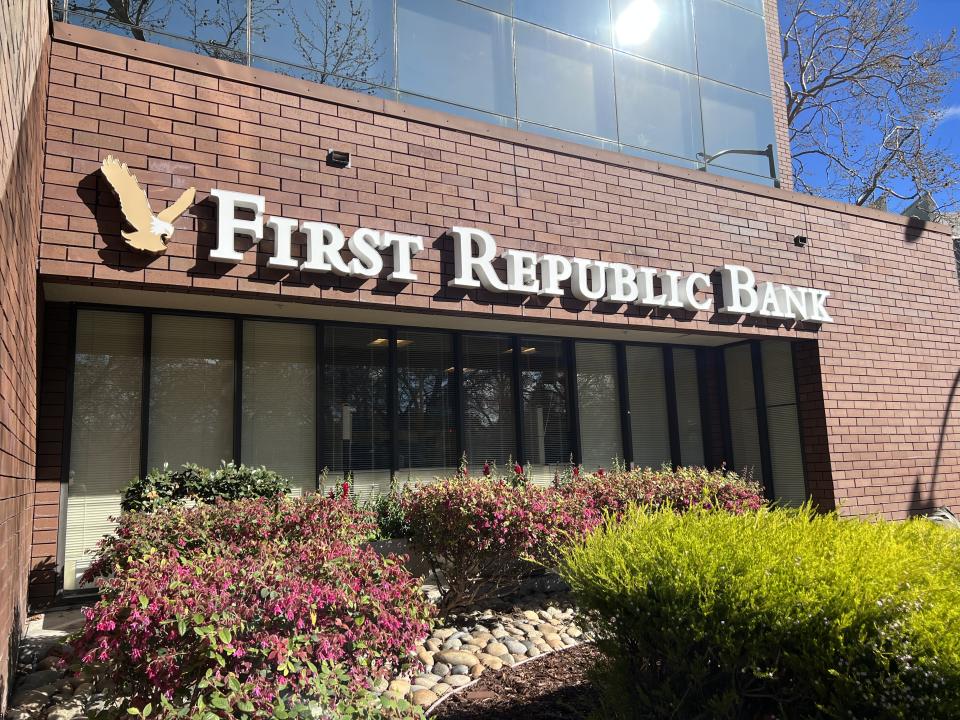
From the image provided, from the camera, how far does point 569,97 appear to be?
9398 mm

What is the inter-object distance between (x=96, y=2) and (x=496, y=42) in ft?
14.7

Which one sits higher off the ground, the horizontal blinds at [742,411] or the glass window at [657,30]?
the glass window at [657,30]

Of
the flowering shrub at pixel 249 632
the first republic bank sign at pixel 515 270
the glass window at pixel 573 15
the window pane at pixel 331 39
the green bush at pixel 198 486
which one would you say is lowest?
the flowering shrub at pixel 249 632

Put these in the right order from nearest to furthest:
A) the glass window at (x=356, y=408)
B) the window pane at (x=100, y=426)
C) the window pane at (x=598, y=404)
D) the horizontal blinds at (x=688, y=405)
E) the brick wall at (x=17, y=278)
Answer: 1. the brick wall at (x=17, y=278)
2. the window pane at (x=100, y=426)
3. the glass window at (x=356, y=408)
4. the window pane at (x=598, y=404)
5. the horizontal blinds at (x=688, y=405)

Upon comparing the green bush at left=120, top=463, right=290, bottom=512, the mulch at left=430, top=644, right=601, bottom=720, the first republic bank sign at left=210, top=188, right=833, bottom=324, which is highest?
the first republic bank sign at left=210, top=188, right=833, bottom=324

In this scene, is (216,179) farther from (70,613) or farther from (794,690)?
(794,690)

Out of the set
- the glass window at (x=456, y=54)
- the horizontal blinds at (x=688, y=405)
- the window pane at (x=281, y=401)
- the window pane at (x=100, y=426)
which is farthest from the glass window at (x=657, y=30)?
the window pane at (x=100, y=426)

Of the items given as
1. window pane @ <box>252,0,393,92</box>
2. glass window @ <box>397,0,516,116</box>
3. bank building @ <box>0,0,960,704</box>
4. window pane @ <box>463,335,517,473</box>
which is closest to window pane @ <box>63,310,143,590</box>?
bank building @ <box>0,0,960,704</box>

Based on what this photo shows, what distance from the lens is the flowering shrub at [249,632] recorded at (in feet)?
9.87

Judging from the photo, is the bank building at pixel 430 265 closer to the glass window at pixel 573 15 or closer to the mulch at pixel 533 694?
the glass window at pixel 573 15

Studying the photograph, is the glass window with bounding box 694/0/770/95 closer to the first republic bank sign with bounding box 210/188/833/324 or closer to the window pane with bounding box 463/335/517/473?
the first republic bank sign with bounding box 210/188/833/324

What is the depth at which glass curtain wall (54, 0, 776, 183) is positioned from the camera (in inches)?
293

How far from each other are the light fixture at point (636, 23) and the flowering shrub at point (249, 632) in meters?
8.58

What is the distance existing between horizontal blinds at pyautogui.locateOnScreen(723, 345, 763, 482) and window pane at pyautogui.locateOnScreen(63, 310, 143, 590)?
8.60 meters
